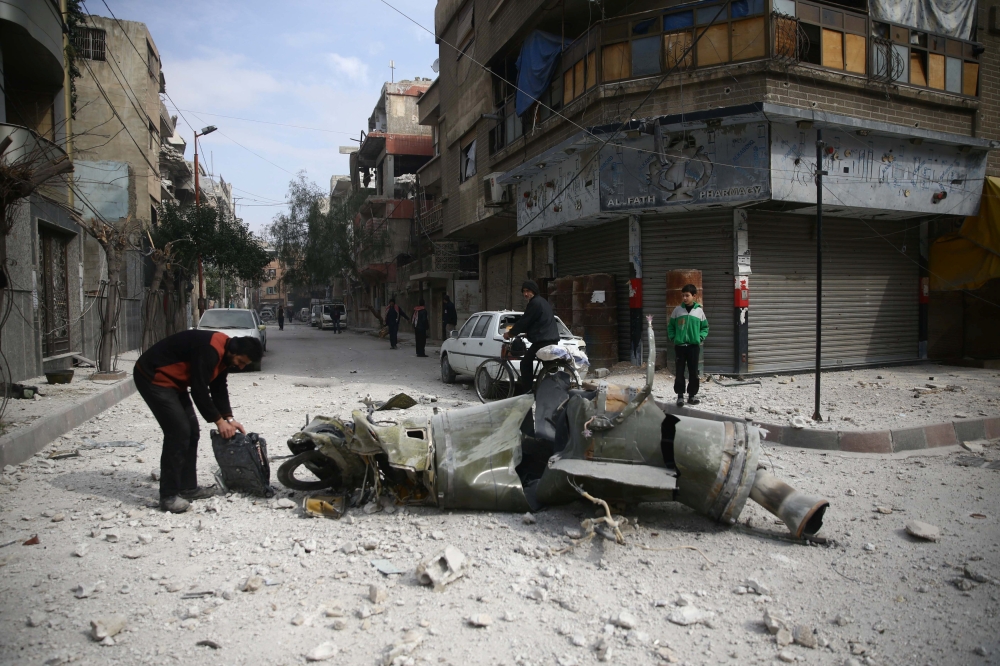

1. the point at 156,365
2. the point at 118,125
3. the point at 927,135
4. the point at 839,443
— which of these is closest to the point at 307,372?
the point at 156,365

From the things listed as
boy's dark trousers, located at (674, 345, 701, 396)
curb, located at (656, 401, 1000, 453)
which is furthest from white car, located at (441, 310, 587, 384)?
curb, located at (656, 401, 1000, 453)

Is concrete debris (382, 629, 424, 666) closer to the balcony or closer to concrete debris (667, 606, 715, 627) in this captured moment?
concrete debris (667, 606, 715, 627)

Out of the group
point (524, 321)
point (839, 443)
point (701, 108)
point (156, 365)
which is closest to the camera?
point (156, 365)

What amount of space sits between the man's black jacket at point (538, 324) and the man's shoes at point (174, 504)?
5022 mm

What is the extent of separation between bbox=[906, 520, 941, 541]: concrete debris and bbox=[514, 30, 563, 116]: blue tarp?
1314 centimetres

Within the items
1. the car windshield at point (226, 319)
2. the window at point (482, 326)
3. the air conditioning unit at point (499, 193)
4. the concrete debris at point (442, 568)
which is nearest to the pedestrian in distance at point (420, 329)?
the air conditioning unit at point (499, 193)

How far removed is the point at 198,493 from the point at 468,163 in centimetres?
1863

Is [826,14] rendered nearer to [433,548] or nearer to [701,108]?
[701,108]

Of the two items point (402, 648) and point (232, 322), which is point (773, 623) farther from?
point (232, 322)

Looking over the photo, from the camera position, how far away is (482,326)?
37.2 feet

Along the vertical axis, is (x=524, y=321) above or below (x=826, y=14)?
below

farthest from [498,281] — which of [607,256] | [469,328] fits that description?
[469,328]

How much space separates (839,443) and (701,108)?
7437 millimetres

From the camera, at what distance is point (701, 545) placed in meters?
3.77
